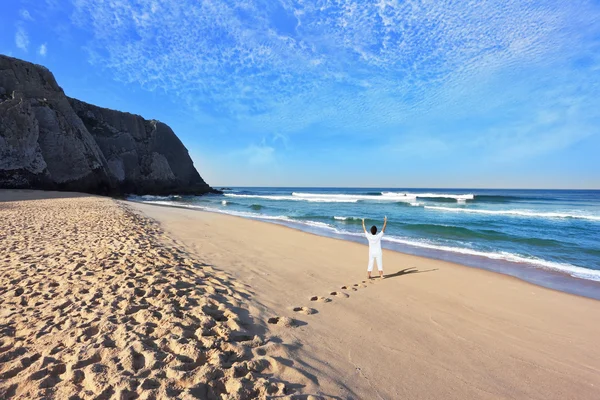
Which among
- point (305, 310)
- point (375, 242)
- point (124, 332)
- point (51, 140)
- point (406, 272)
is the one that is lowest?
point (406, 272)

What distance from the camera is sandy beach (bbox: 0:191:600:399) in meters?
2.55

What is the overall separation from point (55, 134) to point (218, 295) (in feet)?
121

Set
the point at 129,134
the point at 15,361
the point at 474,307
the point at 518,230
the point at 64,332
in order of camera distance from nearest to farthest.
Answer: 1. the point at 15,361
2. the point at 64,332
3. the point at 474,307
4. the point at 518,230
5. the point at 129,134

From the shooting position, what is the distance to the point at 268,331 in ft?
12.1

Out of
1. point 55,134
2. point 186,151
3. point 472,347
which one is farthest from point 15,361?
point 186,151

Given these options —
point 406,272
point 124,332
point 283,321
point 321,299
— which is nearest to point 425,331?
point 321,299

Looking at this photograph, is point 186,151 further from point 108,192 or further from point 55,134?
point 55,134

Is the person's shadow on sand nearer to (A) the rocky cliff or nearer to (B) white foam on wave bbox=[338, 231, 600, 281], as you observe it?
(B) white foam on wave bbox=[338, 231, 600, 281]

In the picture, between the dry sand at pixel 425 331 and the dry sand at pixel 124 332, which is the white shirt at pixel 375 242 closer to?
the dry sand at pixel 425 331

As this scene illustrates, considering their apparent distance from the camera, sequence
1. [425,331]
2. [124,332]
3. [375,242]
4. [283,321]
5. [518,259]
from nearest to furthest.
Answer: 1. [124,332]
2. [283,321]
3. [425,331]
4. [375,242]
5. [518,259]

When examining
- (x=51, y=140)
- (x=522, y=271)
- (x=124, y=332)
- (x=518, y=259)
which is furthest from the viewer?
(x=51, y=140)

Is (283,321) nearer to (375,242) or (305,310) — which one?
(305,310)

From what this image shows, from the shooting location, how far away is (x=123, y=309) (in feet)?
12.4

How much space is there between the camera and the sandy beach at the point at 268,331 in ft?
8.38
